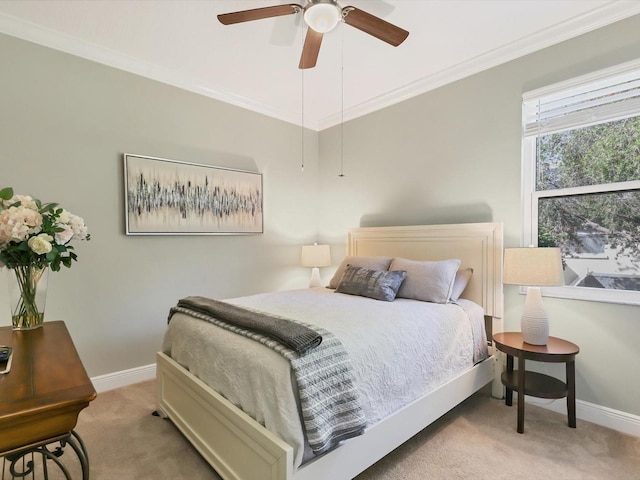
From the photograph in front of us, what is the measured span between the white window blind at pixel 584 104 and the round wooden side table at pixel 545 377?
1558mm

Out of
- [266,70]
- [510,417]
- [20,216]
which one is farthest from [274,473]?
[266,70]

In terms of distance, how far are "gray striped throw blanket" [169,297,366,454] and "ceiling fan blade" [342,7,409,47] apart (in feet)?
5.50


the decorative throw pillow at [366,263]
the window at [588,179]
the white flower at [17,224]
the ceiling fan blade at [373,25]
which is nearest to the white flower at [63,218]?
the white flower at [17,224]

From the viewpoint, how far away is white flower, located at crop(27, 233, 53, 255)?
1.42 meters

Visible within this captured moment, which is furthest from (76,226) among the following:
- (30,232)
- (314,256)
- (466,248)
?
(466,248)

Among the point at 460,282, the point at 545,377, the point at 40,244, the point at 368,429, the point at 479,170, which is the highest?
the point at 479,170

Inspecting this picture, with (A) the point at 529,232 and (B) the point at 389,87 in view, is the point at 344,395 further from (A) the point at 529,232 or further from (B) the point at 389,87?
(B) the point at 389,87

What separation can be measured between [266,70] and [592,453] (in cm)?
360

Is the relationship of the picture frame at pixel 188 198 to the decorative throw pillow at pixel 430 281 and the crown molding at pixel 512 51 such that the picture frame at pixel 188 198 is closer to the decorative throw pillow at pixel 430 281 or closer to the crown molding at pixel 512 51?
the crown molding at pixel 512 51

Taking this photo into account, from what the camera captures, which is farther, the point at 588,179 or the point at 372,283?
the point at 372,283

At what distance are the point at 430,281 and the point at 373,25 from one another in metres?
1.78

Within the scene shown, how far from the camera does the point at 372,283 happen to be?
8.99 ft

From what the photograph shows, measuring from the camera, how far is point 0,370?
113cm

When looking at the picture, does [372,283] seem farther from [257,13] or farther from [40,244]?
[40,244]
